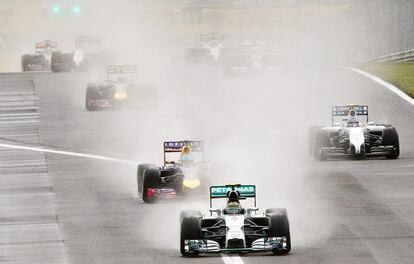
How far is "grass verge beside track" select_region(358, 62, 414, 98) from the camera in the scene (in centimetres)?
5439

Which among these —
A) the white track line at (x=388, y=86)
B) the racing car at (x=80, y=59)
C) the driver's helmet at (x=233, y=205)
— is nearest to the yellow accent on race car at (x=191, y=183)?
the driver's helmet at (x=233, y=205)

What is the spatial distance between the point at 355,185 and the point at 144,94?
78.9 ft

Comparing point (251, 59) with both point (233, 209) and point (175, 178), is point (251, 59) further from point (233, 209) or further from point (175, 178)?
point (233, 209)

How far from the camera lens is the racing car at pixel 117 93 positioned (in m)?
53.7

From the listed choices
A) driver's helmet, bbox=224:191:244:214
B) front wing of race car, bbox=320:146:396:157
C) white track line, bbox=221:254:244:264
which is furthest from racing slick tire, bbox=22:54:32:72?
white track line, bbox=221:254:244:264

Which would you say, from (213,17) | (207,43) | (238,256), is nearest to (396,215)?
(238,256)

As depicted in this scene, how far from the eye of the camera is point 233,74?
6950 cm

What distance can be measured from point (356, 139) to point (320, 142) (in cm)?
123

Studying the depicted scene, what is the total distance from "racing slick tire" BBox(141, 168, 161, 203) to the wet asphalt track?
0.92 feet

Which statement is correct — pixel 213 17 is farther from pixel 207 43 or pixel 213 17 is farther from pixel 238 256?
pixel 238 256

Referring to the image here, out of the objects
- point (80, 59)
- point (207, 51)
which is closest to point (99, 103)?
point (80, 59)

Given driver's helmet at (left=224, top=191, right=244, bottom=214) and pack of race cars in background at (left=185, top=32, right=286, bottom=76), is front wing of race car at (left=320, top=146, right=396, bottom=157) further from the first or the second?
pack of race cars in background at (left=185, top=32, right=286, bottom=76)

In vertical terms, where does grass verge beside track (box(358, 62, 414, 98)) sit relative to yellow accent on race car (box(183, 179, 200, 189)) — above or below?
above

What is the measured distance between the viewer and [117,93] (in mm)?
53906
